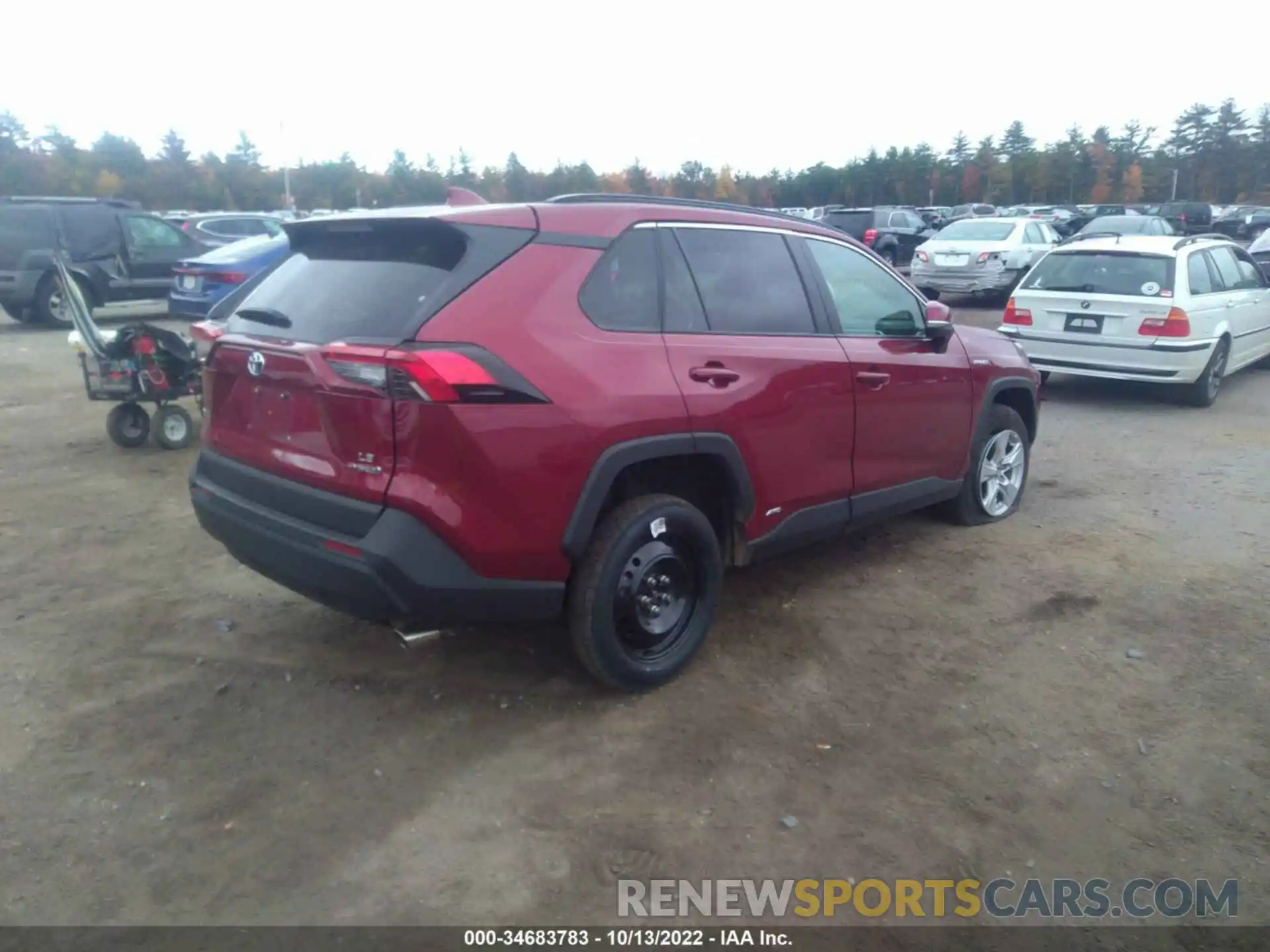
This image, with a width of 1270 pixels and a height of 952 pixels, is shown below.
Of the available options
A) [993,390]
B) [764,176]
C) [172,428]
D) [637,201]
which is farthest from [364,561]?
[764,176]

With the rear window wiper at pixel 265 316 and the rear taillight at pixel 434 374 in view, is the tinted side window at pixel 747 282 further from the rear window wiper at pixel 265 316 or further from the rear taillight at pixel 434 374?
the rear window wiper at pixel 265 316

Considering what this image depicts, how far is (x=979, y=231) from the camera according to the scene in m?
17.3

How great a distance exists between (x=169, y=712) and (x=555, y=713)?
151cm

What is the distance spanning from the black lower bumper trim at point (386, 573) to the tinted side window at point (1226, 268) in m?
9.16

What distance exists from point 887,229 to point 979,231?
22.1ft

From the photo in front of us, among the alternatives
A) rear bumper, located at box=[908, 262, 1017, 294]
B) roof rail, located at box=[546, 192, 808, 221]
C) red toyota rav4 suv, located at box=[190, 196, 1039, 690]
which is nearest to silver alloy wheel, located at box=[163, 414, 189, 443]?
red toyota rav4 suv, located at box=[190, 196, 1039, 690]

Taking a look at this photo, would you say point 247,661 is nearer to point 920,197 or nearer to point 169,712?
point 169,712

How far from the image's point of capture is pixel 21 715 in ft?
12.4

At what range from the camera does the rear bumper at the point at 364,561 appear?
3.22m

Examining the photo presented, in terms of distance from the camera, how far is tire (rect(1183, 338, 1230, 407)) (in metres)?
9.43

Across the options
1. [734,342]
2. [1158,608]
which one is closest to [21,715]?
[734,342]

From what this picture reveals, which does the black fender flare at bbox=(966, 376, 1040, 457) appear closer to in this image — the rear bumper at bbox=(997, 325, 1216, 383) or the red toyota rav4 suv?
the red toyota rav4 suv

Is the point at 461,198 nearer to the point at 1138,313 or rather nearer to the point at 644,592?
the point at 644,592

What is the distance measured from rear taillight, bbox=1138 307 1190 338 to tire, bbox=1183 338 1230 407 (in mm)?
580
